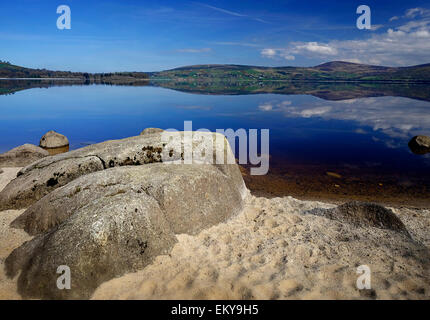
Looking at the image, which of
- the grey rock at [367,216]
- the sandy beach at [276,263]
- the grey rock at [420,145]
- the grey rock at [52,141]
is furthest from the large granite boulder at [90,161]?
the grey rock at [420,145]

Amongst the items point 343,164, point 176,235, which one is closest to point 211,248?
point 176,235

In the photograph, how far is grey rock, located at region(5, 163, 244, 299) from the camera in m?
5.54

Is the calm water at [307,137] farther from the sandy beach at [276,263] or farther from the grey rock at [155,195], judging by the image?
the grey rock at [155,195]

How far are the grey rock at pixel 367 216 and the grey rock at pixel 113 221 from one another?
3.44 meters

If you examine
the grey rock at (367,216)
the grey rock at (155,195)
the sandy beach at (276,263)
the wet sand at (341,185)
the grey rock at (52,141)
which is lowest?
the wet sand at (341,185)

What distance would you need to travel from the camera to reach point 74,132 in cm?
3234

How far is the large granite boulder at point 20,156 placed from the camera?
53.7 feet

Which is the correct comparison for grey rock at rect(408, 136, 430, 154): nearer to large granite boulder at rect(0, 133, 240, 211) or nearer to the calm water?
the calm water

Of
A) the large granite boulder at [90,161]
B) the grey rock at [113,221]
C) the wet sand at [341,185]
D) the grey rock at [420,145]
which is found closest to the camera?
the grey rock at [113,221]

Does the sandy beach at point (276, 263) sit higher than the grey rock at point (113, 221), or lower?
lower

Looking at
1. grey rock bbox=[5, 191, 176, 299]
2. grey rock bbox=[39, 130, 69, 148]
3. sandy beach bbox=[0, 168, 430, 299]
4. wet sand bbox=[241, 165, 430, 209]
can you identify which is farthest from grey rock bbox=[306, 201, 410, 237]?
grey rock bbox=[39, 130, 69, 148]

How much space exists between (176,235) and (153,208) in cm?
115

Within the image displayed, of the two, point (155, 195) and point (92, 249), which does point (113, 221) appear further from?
point (155, 195)
